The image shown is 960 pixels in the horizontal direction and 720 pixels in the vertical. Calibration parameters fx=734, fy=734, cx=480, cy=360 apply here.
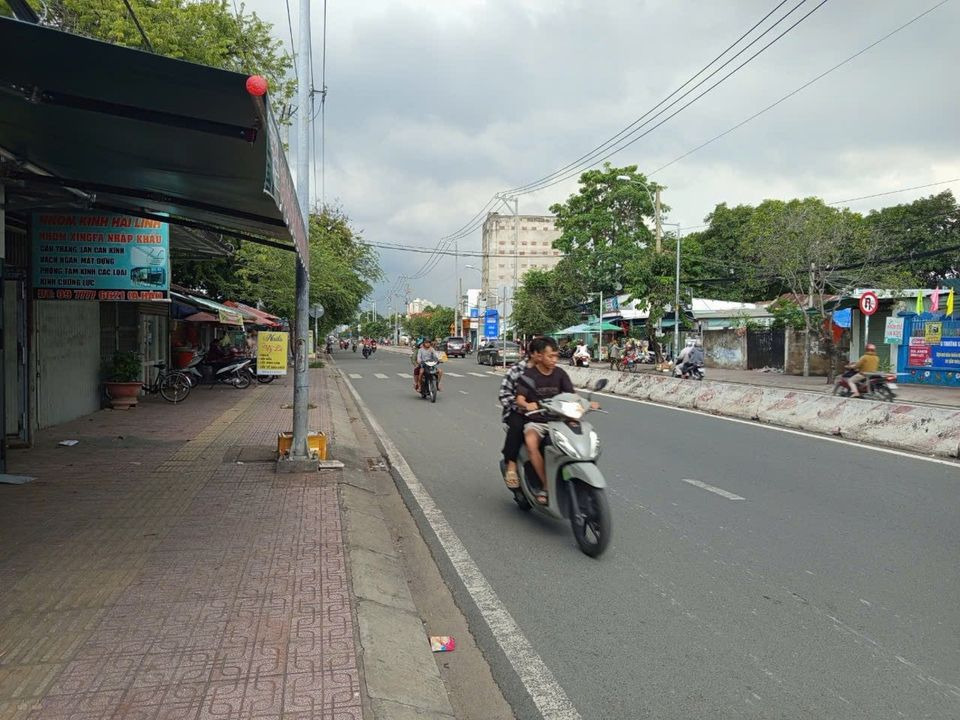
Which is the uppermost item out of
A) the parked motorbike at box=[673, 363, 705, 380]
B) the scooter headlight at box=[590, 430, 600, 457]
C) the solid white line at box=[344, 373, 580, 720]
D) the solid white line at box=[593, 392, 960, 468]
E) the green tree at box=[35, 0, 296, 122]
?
the green tree at box=[35, 0, 296, 122]

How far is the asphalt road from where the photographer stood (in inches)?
138

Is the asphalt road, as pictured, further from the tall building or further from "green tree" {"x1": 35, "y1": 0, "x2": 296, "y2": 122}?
the tall building

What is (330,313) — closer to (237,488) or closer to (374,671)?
(237,488)

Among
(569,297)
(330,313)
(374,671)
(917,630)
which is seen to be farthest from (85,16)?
(569,297)

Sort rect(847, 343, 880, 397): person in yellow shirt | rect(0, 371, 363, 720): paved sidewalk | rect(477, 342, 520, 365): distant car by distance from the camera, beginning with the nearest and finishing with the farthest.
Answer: rect(0, 371, 363, 720): paved sidewalk
rect(847, 343, 880, 397): person in yellow shirt
rect(477, 342, 520, 365): distant car

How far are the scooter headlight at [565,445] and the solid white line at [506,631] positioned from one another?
109cm

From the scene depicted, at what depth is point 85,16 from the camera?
17.2 m

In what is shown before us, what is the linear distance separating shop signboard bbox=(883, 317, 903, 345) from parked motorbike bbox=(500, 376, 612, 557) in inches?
869

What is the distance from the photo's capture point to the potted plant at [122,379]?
14.6m

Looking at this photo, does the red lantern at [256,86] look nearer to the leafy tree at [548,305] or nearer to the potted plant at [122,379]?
the potted plant at [122,379]

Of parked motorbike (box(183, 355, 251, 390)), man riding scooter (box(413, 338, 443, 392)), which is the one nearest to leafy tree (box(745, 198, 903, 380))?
man riding scooter (box(413, 338, 443, 392))

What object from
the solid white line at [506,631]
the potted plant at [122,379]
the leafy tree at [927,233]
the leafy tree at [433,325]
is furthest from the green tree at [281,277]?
the leafy tree at [433,325]

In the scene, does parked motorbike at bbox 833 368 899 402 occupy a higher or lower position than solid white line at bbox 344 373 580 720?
higher

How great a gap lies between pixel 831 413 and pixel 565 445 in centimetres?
870
